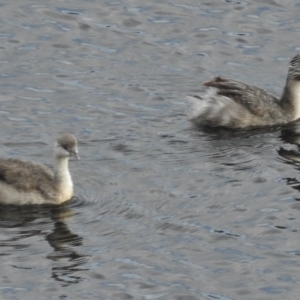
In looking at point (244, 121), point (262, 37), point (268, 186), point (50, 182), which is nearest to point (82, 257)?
point (50, 182)

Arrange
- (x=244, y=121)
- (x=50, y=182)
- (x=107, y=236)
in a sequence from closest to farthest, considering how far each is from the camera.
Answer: (x=107, y=236) → (x=50, y=182) → (x=244, y=121)

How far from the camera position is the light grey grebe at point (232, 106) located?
20016mm

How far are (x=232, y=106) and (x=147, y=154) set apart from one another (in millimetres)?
2060

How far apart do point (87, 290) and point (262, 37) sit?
9802 millimetres

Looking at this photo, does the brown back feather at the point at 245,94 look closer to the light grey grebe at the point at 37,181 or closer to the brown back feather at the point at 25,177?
the light grey grebe at the point at 37,181

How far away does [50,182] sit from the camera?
17250 mm

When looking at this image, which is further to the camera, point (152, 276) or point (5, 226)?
point (5, 226)

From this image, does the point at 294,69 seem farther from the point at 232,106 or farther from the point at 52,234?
the point at 52,234

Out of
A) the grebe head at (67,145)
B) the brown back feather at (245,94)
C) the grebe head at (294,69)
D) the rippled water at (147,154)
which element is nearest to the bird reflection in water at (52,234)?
the rippled water at (147,154)

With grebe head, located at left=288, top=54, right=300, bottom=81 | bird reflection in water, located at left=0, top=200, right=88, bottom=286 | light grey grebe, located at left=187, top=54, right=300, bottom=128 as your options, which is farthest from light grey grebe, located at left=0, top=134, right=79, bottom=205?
grebe head, located at left=288, top=54, right=300, bottom=81

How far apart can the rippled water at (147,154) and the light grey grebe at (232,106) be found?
0.72 ft

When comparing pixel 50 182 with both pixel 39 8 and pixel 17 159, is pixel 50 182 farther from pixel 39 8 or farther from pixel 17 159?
pixel 39 8

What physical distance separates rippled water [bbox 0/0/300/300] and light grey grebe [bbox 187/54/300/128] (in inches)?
8.6

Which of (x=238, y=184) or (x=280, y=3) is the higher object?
(x=280, y=3)
